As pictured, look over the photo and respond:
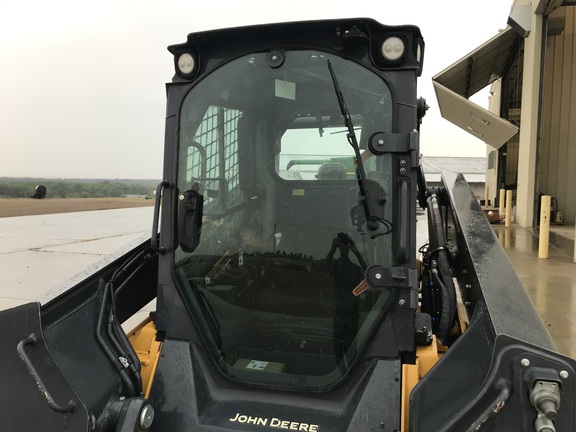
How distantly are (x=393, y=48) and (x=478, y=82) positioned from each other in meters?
18.9

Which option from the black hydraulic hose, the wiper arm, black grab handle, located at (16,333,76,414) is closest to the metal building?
the black hydraulic hose

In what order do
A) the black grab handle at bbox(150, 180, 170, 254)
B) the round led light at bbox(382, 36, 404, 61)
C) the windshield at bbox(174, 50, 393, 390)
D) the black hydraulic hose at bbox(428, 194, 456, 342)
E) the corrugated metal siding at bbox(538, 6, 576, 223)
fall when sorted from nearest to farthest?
the round led light at bbox(382, 36, 404, 61) → the windshield at bbox(174, 50, 393, 390) → the black grab handle at bbox(150, 180, 170, 254) → the black hydraulic hose at bbox(428, 194, 456, 342) → the corrugated metal siding at bbox(538, 6, 576, 223)

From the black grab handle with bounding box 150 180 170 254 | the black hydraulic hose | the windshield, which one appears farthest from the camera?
the black hydraulic hose

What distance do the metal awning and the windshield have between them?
38.3ft

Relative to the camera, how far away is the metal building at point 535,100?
39.7 feet

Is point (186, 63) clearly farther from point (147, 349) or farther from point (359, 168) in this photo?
point (147, 349)

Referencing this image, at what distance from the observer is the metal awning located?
43.0 feet

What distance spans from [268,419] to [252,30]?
1899 millimetres

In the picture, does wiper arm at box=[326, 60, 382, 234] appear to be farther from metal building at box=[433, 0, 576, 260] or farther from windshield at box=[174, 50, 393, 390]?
metal building at box=[433, 0, 576, 260]

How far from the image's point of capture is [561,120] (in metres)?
14.3

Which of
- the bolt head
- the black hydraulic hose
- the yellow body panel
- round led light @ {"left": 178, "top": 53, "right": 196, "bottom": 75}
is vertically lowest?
the bolt head

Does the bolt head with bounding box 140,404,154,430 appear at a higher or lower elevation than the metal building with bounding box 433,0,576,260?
lower

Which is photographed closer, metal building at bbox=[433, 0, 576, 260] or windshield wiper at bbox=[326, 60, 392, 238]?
windshield wiper at bbox=[326, 60, 392, 238]

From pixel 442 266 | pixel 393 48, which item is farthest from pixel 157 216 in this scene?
pixel 442 266
